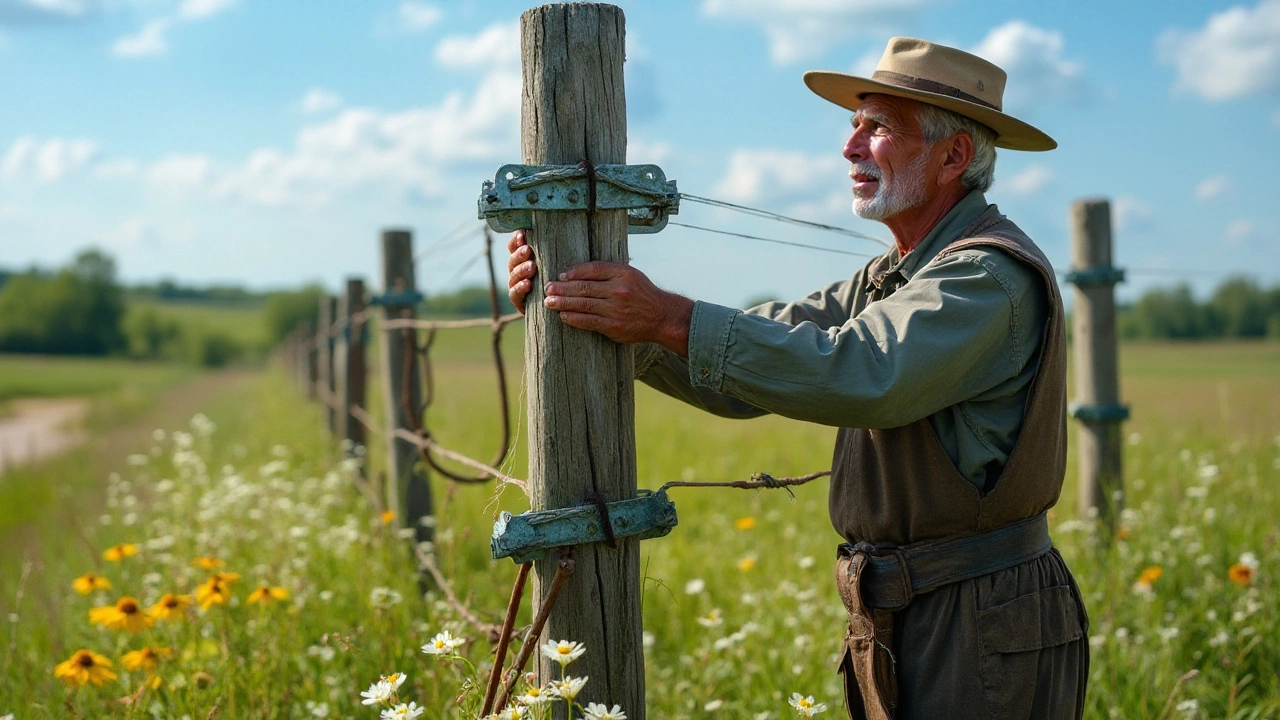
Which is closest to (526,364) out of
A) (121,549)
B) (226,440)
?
(121,549)

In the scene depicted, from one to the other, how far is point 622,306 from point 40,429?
27.8m

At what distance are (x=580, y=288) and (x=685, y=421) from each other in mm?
11931

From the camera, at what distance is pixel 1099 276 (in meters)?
4.66

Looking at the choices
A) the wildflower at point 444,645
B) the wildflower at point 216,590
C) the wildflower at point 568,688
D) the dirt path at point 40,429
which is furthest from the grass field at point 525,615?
the dirt path at point 40,429

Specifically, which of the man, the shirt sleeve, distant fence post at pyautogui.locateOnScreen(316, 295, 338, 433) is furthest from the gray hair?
distant fence post at pyautogui.locateOnScreen(316, 295, 338, 433)

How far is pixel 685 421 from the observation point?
13.8 m

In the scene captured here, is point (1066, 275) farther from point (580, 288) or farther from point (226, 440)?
point (226, 440)

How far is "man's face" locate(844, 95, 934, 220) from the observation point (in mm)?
2369

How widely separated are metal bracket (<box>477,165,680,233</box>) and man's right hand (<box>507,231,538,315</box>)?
0.06m

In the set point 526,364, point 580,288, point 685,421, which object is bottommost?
point 685,421

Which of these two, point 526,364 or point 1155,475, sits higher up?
point 526,364

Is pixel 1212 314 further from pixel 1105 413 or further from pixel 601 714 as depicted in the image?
pixel 601 714

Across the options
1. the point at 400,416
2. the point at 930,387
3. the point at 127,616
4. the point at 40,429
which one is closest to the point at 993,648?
the point at 930,387

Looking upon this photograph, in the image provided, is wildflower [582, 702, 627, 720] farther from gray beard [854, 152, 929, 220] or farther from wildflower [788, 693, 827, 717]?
gray beard [854, 152, 929, 220]
